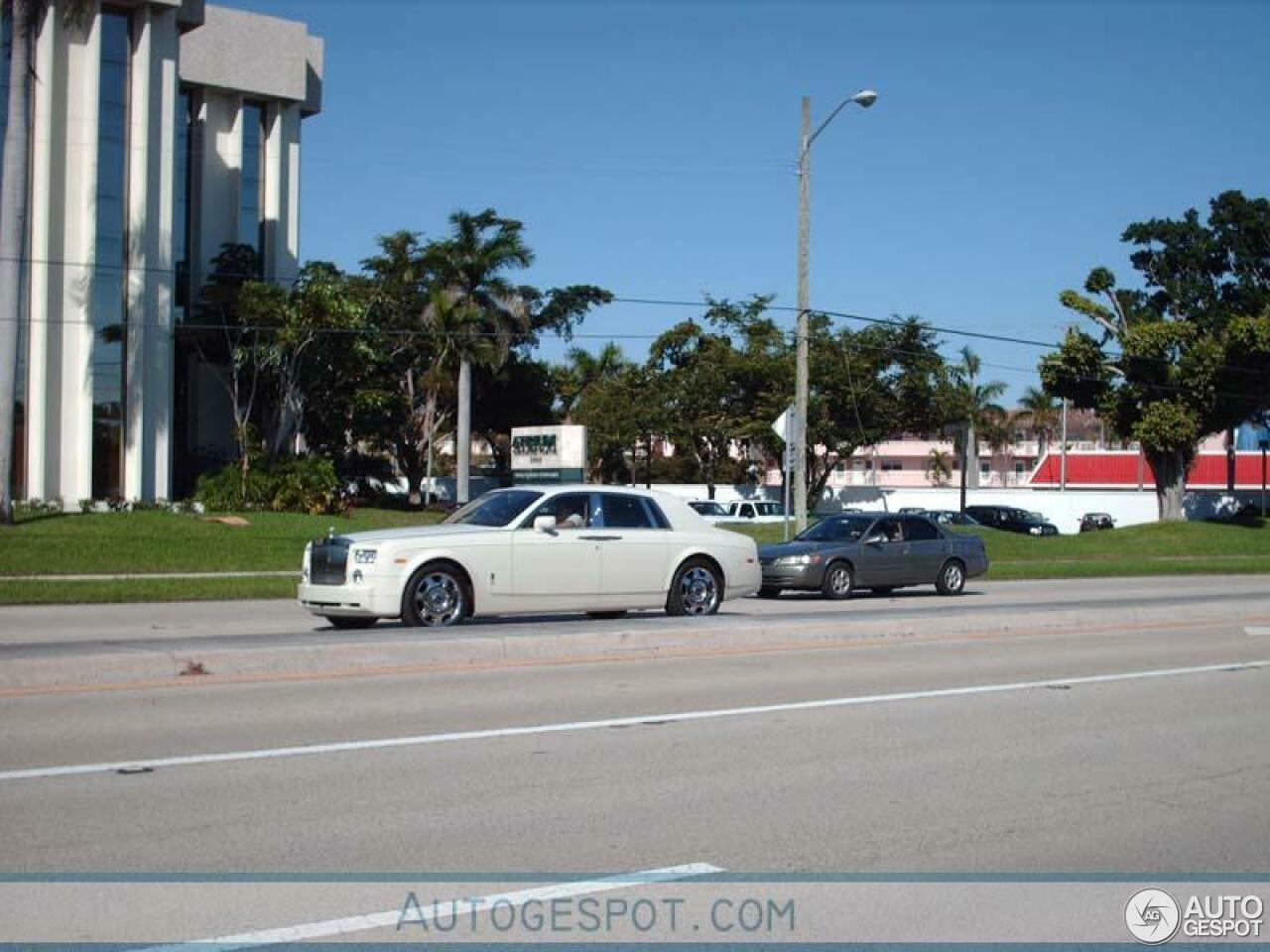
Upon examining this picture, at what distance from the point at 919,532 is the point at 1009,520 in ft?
119

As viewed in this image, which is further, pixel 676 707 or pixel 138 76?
pixel 138 76

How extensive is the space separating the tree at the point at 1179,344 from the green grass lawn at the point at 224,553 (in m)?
6.45

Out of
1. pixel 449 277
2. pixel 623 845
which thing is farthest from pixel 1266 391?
pixel 623 845

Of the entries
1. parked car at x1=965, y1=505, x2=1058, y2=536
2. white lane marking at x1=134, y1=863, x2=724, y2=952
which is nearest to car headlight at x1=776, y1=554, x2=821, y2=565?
white lane marking at x1=134, y1=863, x2=724, y2=952

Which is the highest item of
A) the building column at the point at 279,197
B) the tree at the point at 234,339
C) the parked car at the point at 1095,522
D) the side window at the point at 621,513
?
the building column at the point at 279,197

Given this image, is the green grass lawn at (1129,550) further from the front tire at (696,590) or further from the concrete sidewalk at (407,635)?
the front tire at (696,590)

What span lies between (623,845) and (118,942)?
7.83ft

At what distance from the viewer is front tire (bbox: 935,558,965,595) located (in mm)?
26062

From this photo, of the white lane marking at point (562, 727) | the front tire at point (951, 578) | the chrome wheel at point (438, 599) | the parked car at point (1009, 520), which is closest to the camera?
the white lane marking at point (562, 727)

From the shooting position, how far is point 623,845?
6797 mm

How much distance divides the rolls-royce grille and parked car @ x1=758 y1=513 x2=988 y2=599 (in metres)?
10.4

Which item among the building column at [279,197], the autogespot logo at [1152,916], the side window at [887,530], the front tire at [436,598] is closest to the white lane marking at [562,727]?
the autogespot logo at [1152,916]

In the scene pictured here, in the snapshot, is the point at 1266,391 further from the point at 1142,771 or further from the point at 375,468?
the point at 1142,771

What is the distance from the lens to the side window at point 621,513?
16.8 meters
